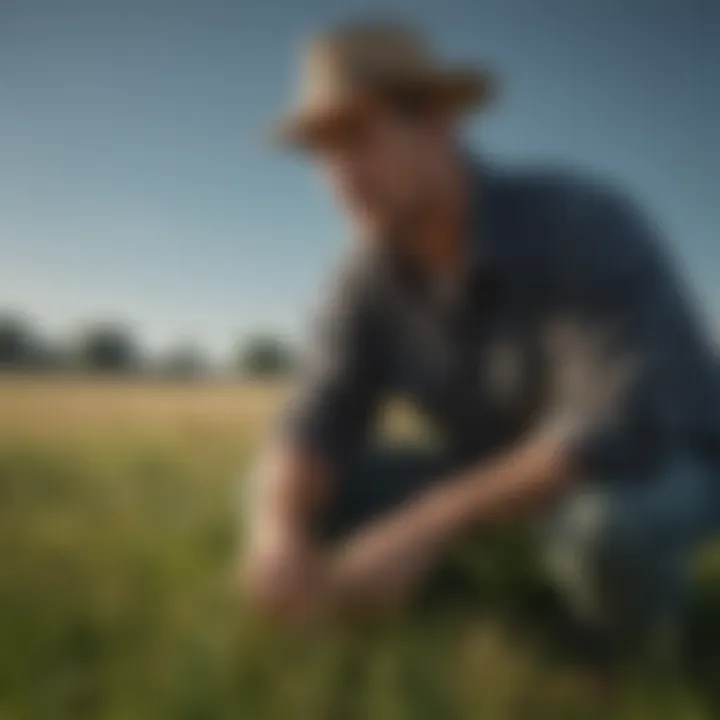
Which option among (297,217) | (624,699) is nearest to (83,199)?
(297,217)

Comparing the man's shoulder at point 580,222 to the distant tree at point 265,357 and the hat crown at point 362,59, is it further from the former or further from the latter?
the distant tree at point 265,357

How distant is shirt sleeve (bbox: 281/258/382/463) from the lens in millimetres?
669

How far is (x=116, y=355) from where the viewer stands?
29.5 inches

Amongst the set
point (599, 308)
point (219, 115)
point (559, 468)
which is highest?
point (219, 115)

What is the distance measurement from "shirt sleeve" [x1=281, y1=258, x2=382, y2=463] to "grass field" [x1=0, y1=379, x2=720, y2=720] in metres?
0.04

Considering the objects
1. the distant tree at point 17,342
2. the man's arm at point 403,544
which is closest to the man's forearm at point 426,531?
the man's arm at point 403,544

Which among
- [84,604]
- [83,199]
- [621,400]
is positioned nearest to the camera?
[621,400]

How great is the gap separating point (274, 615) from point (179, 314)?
30 centimetres

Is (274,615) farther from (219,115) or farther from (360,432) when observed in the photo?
(219,115)

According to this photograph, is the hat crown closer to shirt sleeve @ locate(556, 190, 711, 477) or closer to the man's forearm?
shirt sleeve @ locate(556, 190, 711, 477)

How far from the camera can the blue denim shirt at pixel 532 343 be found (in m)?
0.55

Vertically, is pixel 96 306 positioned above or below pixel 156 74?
below

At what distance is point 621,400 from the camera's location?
→ 538 millimetres

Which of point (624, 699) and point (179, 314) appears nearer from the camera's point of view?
point (624, 699)
